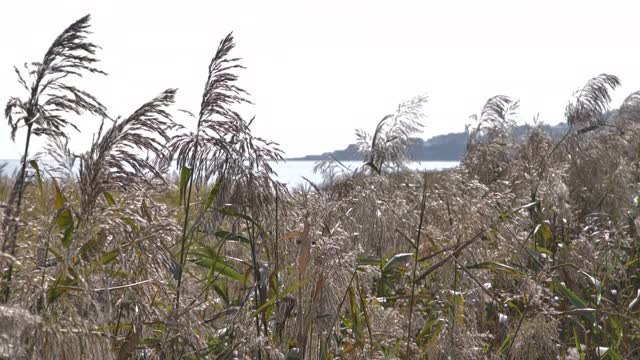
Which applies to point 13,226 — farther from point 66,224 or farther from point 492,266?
point 492,266

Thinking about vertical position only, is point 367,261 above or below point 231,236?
below

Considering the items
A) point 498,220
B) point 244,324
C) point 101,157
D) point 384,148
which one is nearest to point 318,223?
point 244,324

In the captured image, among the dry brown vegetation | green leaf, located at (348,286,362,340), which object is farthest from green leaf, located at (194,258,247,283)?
green leaf, located at (348,286,362,340)

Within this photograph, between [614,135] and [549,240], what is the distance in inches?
158

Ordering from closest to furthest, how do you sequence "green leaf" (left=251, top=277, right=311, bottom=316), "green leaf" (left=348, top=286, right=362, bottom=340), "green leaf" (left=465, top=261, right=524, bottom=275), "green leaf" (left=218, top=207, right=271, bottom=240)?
1. "green leaf" (left=251, top=277, right=311, bottom=316)
2. "green leaf" (left=218, top=207, right=271, bottom=240)
3. "green leaf" (left=348, top=286, right=362, bottom=340)
4. "green leaf" (left=465, top=261, right=524, bottom=275)

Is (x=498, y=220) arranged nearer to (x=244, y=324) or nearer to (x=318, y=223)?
(x=318, y=223)

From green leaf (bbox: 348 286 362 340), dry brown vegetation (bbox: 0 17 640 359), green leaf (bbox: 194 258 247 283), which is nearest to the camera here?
dry brown vegetation (bbox: 0 17 640 359)

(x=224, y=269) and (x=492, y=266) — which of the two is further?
(x=492, y=266)

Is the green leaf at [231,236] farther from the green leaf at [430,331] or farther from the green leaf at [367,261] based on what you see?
the green leaf at [430,331]

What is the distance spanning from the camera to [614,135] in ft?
27.0

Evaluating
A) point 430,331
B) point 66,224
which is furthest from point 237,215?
point 430,331

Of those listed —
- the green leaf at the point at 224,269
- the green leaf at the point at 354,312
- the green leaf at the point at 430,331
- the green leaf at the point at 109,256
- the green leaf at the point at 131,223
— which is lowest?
the green leaf at the point at 430,331

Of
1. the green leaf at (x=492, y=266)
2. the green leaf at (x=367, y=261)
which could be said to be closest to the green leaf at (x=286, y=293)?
the green leaf at (x=367, y=261)

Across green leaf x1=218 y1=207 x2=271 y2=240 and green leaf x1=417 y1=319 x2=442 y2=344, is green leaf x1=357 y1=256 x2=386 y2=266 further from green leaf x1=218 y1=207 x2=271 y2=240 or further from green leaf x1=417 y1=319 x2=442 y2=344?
green leaf x1=218 y1=207 x2=271 y2=240
